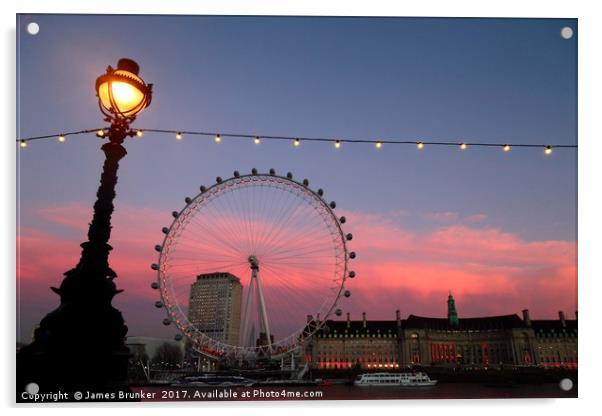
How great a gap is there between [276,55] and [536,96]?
4484mm

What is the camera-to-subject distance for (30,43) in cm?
720

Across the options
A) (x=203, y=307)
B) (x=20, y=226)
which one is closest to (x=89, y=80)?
(x=20, y=226)

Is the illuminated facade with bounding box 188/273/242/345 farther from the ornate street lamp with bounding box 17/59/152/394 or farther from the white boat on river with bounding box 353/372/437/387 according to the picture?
the ornate street lamp with bounding box 17/59/152/394

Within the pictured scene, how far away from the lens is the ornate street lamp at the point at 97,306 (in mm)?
4574

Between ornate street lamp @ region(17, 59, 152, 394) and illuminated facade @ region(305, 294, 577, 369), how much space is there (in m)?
49.0

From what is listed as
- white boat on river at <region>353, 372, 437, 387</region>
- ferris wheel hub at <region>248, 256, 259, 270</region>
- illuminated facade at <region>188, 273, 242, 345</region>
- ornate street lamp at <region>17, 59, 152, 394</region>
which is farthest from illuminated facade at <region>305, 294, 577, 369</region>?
ornate street lamp at <region>17, 59, 152, 394</region>

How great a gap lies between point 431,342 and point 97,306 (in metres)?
58.4

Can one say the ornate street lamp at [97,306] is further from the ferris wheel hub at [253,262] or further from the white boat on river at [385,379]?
the white boat on river at [385,379]

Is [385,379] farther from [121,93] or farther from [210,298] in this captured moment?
[210,298]

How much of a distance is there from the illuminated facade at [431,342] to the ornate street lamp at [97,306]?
49042 millimetres

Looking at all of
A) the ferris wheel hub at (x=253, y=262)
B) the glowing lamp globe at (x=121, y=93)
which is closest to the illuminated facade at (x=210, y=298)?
the ferris wheel hub at (x=253, y=262)

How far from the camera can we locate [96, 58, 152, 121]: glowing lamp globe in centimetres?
454

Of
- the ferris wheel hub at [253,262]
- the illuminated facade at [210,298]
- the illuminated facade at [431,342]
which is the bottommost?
the illuminated facade at [431,342]
